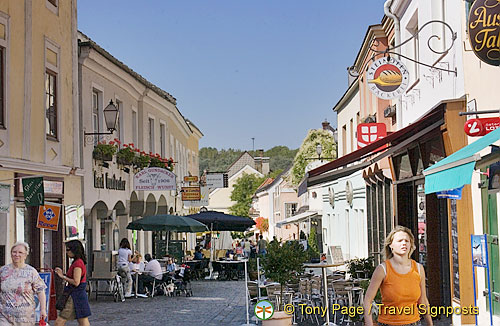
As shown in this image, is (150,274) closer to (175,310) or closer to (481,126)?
(175,310)

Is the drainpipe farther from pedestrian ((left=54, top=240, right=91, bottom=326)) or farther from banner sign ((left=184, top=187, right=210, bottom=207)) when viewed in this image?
banner sign ((left=184, top=187, right=210, bottom=207))

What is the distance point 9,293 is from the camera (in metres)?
9.33

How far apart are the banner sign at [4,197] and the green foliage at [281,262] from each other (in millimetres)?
4880

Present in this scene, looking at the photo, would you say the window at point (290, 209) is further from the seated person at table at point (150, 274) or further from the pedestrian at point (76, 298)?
the pedestrian at point (76, 298)

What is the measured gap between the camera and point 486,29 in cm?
842

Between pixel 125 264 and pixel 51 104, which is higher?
pixel 51 104

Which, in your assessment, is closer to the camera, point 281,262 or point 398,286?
point 398,286

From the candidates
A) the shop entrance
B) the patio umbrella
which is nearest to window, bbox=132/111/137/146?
the patio umbrella

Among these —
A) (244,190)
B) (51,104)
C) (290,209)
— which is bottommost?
(290,209)

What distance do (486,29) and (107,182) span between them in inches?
653

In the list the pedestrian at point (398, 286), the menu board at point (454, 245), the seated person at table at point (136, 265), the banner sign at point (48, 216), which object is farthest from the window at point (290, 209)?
the pedestrian at point (398, 286)

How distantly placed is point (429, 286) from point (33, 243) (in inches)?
323

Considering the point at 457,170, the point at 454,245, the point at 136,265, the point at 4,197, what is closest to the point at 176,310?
the point at 136,265

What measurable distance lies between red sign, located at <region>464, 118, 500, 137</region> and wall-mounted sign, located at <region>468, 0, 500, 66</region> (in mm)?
1547
